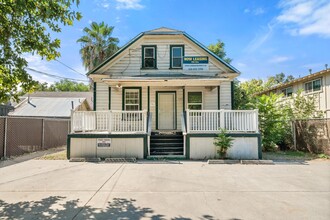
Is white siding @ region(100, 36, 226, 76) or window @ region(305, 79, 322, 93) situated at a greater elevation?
white siding @ region(100, 36, 226, 76)

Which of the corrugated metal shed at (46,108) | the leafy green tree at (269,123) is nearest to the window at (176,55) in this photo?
the leafy green tree at (269,123)

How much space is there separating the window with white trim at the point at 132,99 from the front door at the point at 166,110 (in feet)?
3.96

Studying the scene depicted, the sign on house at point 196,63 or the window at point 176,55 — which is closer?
the sign on house at point 196,63

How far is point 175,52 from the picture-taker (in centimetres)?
1346

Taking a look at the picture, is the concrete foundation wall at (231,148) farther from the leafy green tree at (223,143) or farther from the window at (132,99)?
the window at (132,99)

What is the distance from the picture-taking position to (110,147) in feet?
32.5

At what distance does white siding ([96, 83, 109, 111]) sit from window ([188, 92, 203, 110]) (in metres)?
4.72

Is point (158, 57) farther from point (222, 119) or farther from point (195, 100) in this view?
point (222, 119)

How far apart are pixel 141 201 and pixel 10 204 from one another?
253cm

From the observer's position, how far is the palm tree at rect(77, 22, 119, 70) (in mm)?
23266

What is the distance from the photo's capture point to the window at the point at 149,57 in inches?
527

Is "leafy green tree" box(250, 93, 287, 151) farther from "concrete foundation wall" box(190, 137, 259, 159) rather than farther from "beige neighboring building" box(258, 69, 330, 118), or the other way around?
"beige neighboring building" box(258, 69, 330, 118)

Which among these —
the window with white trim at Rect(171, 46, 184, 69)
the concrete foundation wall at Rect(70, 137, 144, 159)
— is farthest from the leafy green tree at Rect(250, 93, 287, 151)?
the concrete foundation wall at Rect(70, 137, 144, 159)

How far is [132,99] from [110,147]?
3.99 metres
